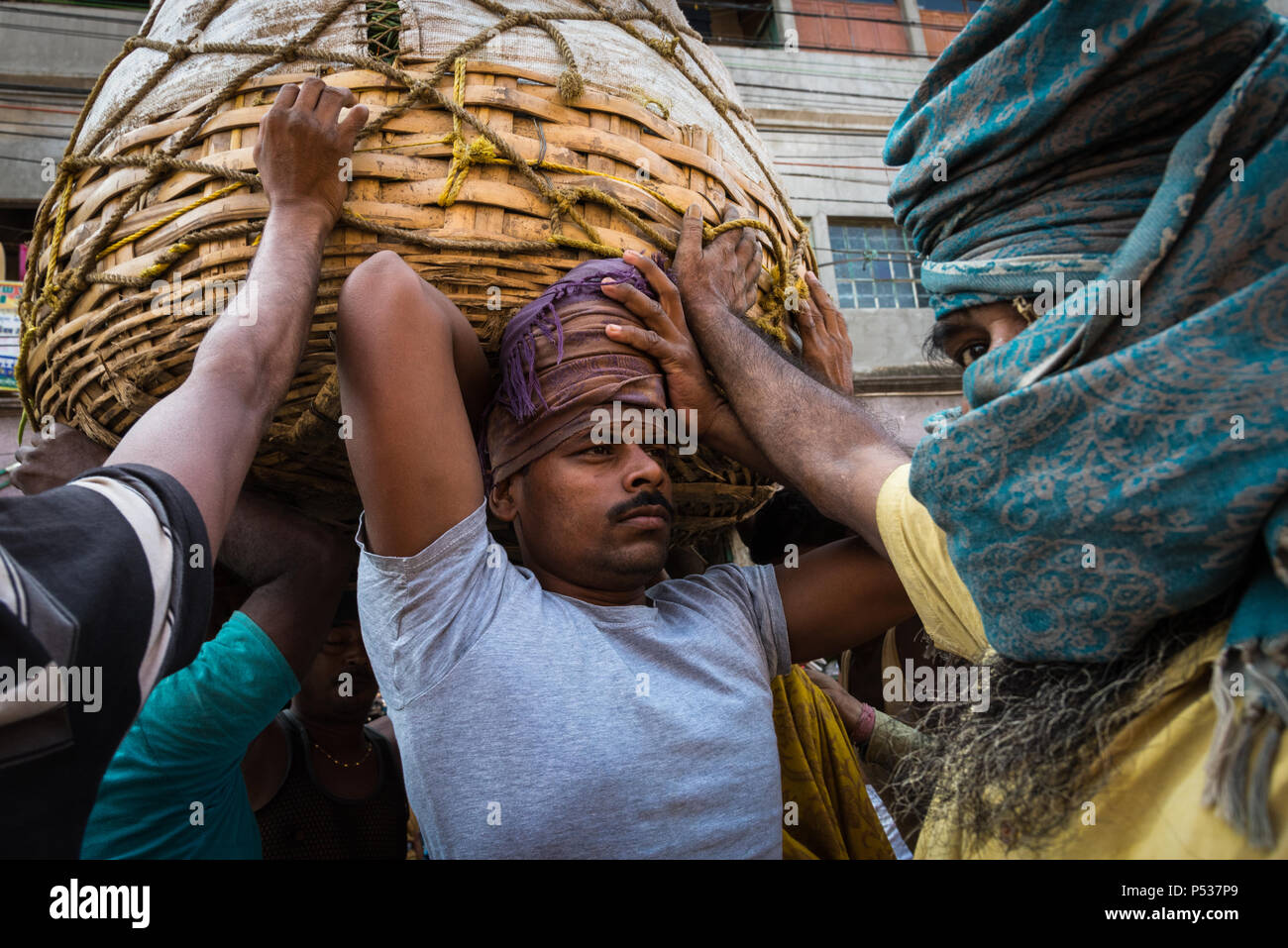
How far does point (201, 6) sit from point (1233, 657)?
1782 mm

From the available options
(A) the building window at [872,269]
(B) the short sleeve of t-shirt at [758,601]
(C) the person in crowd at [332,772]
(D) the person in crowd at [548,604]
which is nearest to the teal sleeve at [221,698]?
(D) the person in crowd at [548,604]

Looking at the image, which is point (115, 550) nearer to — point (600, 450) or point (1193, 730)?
point (600, 450)

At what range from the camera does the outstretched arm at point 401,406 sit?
1265 millimetres

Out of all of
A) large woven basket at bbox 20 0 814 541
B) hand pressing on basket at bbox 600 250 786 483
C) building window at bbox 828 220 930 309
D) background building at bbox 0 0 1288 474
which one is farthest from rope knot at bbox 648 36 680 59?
building window at bbox 828 220 930 309

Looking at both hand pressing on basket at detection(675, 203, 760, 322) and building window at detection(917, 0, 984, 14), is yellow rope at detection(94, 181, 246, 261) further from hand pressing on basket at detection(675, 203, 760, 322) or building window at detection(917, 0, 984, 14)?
building window at detection(917, 0, 984, 14)

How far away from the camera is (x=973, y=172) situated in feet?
3.59

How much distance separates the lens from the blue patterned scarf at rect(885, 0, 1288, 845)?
2.47 feet

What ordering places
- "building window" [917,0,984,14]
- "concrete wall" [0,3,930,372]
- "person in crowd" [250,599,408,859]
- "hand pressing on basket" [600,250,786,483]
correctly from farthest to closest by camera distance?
"building window" [917,0,984,14] < "concrete wall" [0,3,930,372] < "person in crowd" [250,599,408,859] < "hand pressing on basket" [600,250,786,483]

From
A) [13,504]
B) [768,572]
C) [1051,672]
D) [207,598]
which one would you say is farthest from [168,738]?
[1051,672]

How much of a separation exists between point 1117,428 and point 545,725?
862 millimetres

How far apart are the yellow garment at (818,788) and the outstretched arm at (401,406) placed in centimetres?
103

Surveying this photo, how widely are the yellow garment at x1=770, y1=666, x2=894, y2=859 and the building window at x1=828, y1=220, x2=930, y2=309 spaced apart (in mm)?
7248

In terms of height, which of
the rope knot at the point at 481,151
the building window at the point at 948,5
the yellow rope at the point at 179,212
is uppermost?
the building window at the point at 948,5

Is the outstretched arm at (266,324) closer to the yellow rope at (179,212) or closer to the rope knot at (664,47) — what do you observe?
the yellow rope at (179,212)
